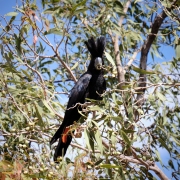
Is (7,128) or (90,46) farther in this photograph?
(7,128)

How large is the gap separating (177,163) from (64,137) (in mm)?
956

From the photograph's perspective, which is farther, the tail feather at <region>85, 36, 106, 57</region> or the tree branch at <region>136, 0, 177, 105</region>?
the tree branch at <region>136, 0, 177, 105</region>

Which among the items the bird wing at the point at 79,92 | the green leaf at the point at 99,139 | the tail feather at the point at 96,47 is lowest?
the green leaf at the point at 99,139

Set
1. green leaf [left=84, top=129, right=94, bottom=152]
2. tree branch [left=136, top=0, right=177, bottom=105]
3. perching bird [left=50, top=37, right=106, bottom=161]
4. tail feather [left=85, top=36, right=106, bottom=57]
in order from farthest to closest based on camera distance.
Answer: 1. tree branch [left=136, top=0, right=177, bottom=105]
2. tail feather [left=85, top=36, right=106, bottom=57]
3. perching bird [left=50, top=37, right=106, bottom=161]
4. green leaf [left=84, top=129, right=94, bottom=152]

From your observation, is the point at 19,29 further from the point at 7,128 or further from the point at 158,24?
the point at 158,24

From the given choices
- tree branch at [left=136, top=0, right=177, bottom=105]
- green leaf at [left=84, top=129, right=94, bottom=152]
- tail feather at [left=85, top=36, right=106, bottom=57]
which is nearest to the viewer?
green leaf at [left=84, top=129, right=94, bottom=152]

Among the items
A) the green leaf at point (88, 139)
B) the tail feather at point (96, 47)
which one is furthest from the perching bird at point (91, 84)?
the green leaf at point (88, 139)

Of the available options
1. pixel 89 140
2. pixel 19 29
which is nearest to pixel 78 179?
pixel 89 140

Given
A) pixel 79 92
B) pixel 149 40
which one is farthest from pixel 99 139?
pixel 149 40

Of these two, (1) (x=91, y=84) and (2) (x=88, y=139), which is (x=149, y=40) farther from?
(2) (x=88, y=139)

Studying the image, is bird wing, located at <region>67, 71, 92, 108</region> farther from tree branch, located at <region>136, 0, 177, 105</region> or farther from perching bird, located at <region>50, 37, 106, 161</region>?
tree branch, located at <region>136, 0, 177, 105</region>

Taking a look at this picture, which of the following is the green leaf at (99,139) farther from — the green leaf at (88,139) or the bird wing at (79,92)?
the bird wing at (79,92)

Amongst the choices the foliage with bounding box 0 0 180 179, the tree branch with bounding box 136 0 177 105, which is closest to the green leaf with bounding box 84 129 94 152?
the foliage with bounding box 0 0 180 179

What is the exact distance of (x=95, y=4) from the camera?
3627 millimetres
